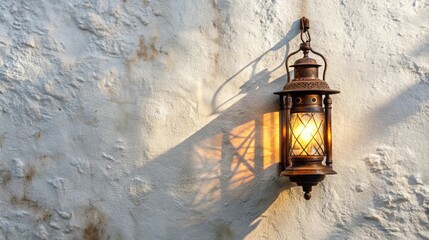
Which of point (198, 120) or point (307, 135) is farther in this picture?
point (198, 120)

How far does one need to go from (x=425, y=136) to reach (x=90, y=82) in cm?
146

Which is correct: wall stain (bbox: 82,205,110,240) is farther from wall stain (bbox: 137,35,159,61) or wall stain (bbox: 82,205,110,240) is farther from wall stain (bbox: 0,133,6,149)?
wall stain (bbox: 137,35,159,61)

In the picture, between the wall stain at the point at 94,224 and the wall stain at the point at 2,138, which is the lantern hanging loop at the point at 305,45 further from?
the wall stain at the point at 2,138

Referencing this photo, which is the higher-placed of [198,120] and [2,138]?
[198,120]

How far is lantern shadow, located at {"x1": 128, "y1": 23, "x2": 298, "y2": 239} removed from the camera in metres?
2.69

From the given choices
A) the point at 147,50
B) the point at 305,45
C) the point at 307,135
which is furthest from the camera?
the point at 147,50

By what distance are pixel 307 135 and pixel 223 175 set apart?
16.2 inches

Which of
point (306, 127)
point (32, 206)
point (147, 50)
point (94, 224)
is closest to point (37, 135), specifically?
point (32, 206)

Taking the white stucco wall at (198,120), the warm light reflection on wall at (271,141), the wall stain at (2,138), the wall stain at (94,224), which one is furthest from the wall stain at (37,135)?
the warm light reflection on wall at (271,141)

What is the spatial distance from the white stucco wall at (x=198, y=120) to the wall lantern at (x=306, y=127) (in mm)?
90

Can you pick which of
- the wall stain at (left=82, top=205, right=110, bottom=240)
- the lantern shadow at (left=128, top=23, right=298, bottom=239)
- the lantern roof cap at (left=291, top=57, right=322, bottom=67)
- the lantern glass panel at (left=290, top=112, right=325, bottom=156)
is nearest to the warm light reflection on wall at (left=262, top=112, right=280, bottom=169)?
the lantern shadow at (left=128, top=23, right=298, bottom=239)

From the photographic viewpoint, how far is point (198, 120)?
2.73m

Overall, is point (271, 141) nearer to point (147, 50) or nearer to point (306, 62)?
point (306, 62)

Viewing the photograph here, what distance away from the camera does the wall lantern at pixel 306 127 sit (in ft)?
8.21
